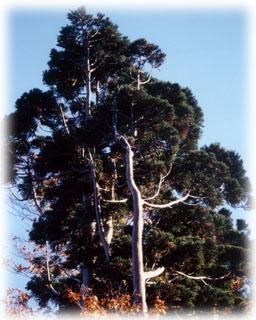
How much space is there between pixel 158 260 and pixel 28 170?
7.12 m

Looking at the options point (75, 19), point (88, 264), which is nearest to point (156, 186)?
point (88, 264)

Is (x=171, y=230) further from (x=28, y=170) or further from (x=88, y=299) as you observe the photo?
(x=28, y=170)

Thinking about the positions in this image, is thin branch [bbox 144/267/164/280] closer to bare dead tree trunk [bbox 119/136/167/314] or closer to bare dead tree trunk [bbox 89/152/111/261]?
bare dead tree trunk [bbox 119/136/167/314]

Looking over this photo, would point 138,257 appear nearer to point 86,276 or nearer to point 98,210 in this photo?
point 86,276

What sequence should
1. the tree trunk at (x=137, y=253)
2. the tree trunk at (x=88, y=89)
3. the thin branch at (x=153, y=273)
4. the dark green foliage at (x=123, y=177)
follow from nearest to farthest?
the tree trunk at (x=137, y=253), the thin branch at (x=153, y=273), the dark green foliage at (x=123, y=177), the tree trunk at (x=88, y=89)

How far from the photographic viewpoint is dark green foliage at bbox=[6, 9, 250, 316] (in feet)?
51.8

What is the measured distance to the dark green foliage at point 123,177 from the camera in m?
15.8

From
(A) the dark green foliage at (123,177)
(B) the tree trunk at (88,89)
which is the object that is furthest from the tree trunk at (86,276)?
(B) the tree trunk at (88,89)

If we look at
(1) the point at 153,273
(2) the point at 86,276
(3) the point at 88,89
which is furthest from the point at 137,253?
(3) the point at 88,89

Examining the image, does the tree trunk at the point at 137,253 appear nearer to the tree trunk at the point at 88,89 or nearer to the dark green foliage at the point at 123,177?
the dark green foliage at the point at 123,177

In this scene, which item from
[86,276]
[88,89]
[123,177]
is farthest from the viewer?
[88,89]

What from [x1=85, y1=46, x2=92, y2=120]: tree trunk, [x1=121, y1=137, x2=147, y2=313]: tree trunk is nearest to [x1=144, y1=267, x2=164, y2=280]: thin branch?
[x1=121, y1=137, x2=147, y2=313]: tree trunk

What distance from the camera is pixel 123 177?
60.8 feet

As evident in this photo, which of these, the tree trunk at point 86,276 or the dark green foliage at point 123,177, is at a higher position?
the dark green foliage at point 123,177
